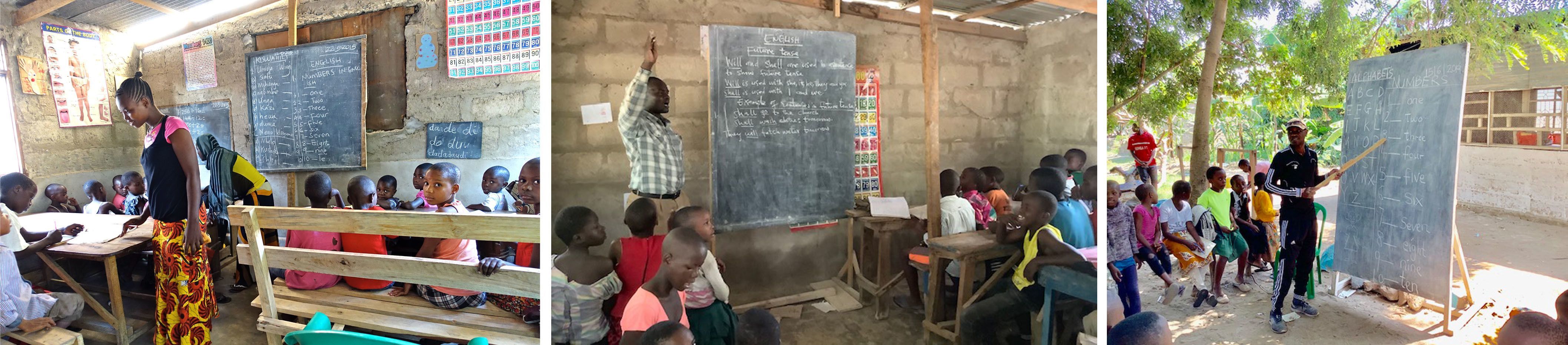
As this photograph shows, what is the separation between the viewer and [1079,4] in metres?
1.64

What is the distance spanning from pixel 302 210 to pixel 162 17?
0.61 metres

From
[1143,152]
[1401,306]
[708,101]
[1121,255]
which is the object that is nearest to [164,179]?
[708,101]

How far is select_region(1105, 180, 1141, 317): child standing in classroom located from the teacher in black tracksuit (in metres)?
1.80

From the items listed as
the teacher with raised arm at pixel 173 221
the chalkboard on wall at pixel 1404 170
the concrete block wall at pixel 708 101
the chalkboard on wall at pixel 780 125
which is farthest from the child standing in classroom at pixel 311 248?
the chalkboard on wall at pixel 1404 170

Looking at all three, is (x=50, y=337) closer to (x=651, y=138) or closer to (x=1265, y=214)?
(x=651, y=138)

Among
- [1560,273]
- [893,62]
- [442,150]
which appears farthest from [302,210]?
[1560,273]

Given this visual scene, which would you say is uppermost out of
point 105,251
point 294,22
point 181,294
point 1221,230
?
point 294,22

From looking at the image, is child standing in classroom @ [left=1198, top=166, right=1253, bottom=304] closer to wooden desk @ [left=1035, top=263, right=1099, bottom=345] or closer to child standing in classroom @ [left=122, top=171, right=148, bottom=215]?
wooden desk @ [left=1035, top=263, right=1099, bottom=345]

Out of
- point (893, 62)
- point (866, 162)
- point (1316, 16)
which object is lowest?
point (866, 162)

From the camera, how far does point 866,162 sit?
4.79 feet

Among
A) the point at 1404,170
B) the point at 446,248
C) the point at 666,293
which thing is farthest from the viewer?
the point at 1404,170

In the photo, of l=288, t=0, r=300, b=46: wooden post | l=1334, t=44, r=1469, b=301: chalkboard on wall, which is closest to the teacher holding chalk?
l=288, t=0, r=300, b=46: wooden post

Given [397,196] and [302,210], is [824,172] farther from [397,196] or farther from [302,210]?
[302,210]

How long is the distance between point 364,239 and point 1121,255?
217cm
